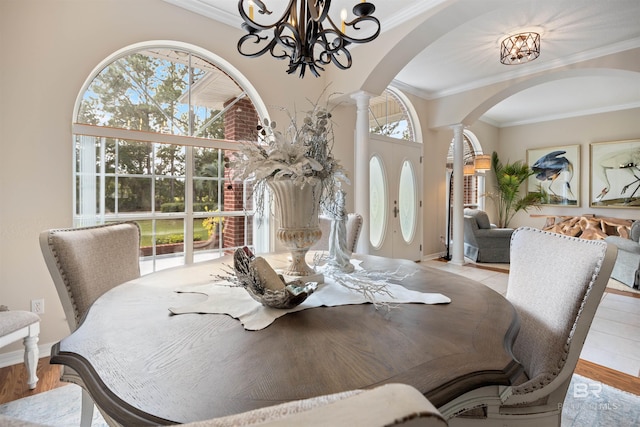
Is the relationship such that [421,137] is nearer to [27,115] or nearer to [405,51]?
[405,51]

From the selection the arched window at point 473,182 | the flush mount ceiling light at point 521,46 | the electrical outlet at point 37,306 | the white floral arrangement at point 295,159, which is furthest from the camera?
the arched window at point 473,182

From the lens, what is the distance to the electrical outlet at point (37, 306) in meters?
2.22

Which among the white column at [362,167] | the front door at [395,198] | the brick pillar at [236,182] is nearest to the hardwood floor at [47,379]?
the brick pillar at [236,182]

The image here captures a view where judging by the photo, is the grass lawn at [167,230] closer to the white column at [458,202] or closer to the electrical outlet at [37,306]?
the electrical outlet at [37,306]

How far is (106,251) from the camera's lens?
149 centimetres

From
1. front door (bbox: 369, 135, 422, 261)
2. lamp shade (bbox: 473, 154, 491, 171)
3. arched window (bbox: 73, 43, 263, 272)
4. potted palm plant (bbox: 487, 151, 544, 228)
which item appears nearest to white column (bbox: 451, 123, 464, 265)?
front door (bbox: 369, 135, 422, 261)

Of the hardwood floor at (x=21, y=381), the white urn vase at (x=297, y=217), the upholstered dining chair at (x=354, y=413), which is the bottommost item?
the hardwood floor at (x=21, y=381)

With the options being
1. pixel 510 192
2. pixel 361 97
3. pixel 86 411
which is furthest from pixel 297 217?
pixel 510 192

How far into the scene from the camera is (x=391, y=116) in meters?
5.03

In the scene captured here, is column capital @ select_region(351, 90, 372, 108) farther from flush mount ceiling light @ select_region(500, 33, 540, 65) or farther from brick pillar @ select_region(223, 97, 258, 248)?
flush mount ceiling light @ select_region(500, 33, 540, 65)

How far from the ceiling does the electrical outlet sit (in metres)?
2.50

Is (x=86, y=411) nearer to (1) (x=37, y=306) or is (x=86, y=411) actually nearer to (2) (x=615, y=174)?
(1) (x=37, y=306)

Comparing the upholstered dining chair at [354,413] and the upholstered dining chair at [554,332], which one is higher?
the upholstered dining chair at [354,413]

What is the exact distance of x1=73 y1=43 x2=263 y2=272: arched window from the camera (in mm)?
2482
